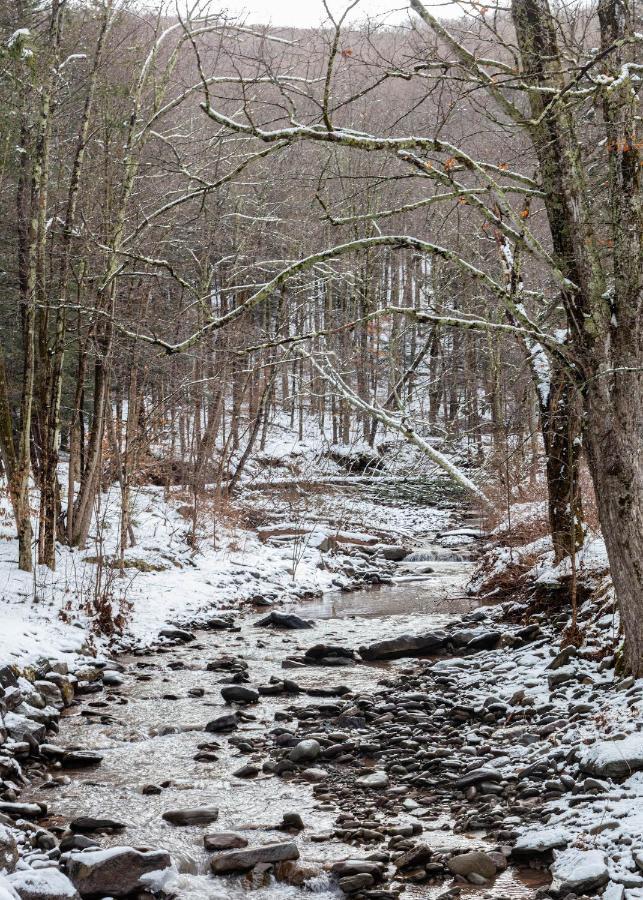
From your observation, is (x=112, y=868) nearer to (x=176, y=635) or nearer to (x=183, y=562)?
(x=176, y=635)

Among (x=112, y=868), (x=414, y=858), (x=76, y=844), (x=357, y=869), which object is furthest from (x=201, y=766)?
(x=414, y=858)

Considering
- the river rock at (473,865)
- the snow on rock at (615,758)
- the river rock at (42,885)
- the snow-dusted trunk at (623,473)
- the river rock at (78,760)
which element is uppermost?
the snow-dusted trunk at (623,473)

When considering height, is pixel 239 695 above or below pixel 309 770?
below

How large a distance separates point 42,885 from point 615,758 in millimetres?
3405

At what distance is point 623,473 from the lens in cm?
570

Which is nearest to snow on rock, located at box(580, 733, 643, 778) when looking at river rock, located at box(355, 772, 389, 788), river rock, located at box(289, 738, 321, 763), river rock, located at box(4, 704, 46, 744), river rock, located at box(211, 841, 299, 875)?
river rock, located at box(355, 772, 389, 788)

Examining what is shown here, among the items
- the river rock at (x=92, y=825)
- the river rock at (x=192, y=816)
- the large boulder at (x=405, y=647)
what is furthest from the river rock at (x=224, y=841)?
the large boulder at (x=405, y=647)

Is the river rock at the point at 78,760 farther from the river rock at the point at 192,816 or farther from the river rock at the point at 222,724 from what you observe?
the river rock at the point at 192,816

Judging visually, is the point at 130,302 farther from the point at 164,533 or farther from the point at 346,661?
the point at 346,661

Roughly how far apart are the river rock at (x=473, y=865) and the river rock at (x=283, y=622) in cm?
770

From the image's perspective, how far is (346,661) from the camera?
9.93 meters

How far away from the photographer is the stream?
4.86 meters

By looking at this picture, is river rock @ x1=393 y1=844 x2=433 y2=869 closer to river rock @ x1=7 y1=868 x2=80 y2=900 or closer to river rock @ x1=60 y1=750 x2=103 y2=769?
river rock @ x1=7 y1=868 x2=80 y2=900

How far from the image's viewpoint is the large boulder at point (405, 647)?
1006cm
